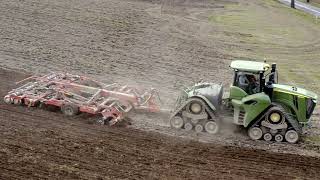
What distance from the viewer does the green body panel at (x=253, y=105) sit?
Answer: 15250mm

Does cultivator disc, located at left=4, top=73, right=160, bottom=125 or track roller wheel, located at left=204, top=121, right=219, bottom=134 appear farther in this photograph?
cultivator disc, located at left=4, top=73, right=160, bottom=125

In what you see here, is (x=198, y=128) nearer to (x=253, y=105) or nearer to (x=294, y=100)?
(x=253, y=105)

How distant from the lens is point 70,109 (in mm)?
16781

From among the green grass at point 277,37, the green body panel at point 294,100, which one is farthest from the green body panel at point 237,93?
the green grass at point 277,37

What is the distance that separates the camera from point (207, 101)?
15703 millimetres

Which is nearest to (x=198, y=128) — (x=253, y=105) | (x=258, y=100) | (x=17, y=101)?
(x=253, y=105)

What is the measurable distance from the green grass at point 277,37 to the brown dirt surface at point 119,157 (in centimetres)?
917

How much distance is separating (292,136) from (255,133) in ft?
3.58

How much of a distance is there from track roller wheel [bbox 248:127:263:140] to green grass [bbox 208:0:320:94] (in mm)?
7601

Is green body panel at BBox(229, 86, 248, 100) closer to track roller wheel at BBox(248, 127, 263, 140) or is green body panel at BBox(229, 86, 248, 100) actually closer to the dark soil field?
track roller wheel at BBox(248, 127, 263, 140)

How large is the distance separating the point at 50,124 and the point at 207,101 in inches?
195

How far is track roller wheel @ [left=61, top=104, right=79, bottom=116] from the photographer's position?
16734 mm

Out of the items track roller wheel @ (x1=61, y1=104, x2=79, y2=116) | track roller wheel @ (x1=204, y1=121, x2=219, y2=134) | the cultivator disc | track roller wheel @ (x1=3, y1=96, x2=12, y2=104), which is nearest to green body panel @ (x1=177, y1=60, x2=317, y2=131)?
track roller wheel @ (x1=204, y1=121, x2=219, y2=134)

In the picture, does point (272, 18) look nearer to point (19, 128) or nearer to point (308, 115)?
point (308, 115)
